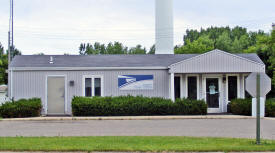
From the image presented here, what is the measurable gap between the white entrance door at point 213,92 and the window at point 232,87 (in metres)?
0.60

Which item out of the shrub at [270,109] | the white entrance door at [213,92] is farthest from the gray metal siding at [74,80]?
the shrub at [270,109]

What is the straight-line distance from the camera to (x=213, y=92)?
2342cm

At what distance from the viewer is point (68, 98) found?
2295 cm

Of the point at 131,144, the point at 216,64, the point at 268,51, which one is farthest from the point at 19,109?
the point at 268,51

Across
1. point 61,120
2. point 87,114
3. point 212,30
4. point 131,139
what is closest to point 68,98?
point 87,114

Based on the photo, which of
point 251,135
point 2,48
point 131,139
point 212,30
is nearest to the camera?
point 131,139

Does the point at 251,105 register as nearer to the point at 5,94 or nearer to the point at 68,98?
the point at 68,98

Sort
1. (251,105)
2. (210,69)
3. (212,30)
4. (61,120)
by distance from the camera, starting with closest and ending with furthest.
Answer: (61,120), (251,105), (210,69), (212,30)

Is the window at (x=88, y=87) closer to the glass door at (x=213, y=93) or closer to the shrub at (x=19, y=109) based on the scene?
the shrub at (x=19, y=109)

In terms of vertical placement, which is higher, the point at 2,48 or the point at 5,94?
the point at 2,48

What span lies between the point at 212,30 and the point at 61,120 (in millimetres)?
67021

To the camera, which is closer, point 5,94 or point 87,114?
point 87,114

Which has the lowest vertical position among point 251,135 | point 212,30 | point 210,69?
point 251,135

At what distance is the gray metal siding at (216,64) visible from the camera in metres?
22.2
